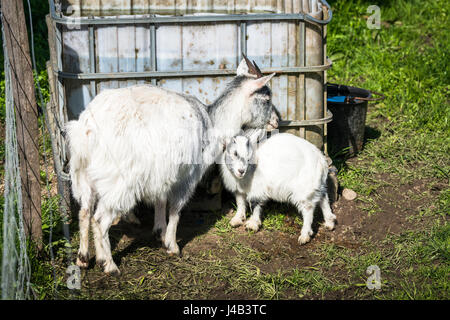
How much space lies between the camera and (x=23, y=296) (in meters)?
4.23

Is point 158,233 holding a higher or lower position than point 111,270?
higher

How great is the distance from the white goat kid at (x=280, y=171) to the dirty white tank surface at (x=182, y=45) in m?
0.62

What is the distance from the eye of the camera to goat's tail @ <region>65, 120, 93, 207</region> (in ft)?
15.5

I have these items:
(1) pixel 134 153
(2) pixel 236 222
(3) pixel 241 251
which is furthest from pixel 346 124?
(1) pixel 134 153

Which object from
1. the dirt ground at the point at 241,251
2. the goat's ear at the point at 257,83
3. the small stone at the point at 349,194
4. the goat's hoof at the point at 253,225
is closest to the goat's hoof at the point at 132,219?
the dirt ground at the point at 241,251

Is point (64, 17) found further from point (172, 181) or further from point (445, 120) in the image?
point (445, 120)

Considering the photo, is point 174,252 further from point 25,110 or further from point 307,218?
point 25,110

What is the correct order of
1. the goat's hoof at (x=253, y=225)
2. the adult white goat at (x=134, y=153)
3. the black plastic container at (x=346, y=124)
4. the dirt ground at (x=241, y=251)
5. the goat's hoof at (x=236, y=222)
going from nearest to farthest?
the adult white goat at (x=134, y=153) → the dirt ground at (x=241, y=251) → the goat's hoof at (x=253, y=225) → the goat's hoof at (x=236, y=222) → the black plastic container at (x=346, y=124)

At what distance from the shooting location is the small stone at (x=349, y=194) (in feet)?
20.9

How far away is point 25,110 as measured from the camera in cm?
475

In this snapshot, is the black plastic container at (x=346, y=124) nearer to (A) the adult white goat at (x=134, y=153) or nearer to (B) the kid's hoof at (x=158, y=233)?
(A) the adult white goat at (x=134, y=153)

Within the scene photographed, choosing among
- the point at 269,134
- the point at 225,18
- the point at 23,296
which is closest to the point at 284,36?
the point at 225,18

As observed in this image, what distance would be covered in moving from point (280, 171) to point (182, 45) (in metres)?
1.65

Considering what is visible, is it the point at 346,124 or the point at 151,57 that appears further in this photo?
the point at 346,124
